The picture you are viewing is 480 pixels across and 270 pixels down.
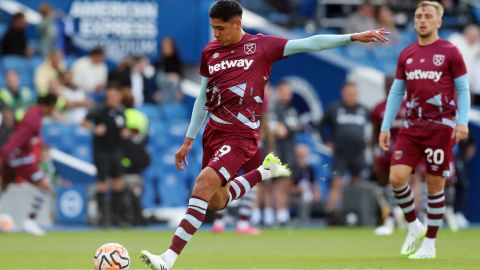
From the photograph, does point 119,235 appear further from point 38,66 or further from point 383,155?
point 38,66

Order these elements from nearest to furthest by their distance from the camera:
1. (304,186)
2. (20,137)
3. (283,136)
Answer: (20,137) → (283,136) → (304,186)

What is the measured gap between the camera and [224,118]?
11.1 meters

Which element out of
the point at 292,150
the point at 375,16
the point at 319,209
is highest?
the point at 375,16

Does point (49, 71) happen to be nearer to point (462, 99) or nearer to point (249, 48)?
point (462, 99)

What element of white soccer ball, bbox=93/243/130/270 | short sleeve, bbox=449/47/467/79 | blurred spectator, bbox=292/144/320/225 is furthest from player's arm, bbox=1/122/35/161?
white soccer ball, bbox=93/243/130/270

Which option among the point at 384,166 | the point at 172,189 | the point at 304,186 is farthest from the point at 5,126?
the point at 384,166

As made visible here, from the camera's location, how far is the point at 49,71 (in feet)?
79.3

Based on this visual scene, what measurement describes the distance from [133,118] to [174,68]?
358 cm

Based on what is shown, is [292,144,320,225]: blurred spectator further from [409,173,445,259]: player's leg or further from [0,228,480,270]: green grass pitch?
[409,173,445,259]: player's leg

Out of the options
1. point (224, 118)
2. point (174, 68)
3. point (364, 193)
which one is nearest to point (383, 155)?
point (364, 193)

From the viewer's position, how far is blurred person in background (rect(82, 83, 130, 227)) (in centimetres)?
2136

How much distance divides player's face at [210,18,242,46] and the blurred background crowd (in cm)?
846

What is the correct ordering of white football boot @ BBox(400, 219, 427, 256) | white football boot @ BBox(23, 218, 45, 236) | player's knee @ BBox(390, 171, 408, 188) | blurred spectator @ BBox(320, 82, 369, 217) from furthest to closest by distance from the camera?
blurred spectator @ BBox(320, 82, 369, 217), white football boot @ BBox(23, 218, 45, 236), white football boot @ BBox(400, 219, 427, 256), player's knee @ BBox(390, 171, 408, 188)

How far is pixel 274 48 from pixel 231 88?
58 centimetres
